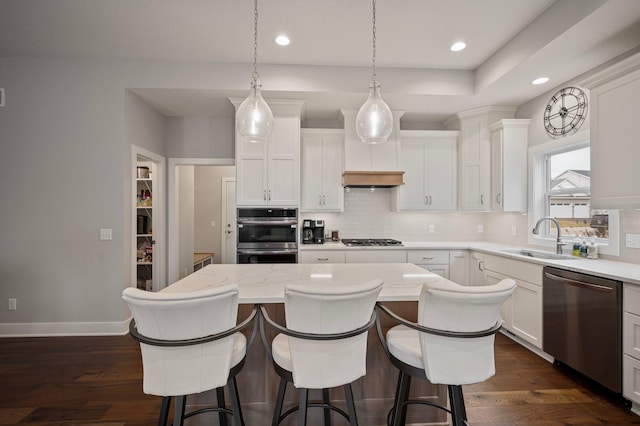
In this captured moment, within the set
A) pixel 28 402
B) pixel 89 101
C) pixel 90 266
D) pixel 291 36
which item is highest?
pixel 291 36

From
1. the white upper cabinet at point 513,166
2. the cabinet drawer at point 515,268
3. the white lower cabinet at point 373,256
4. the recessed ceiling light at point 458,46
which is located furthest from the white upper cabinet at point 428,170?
the recessed ceiling light at point 458,46

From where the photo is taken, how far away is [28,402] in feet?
6.87

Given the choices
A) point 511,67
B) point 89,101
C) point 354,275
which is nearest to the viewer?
point 354,275

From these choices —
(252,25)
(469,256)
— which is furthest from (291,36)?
(469,256)

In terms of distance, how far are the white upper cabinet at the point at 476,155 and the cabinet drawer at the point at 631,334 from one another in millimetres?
2002

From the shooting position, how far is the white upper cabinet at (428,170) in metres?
4.14

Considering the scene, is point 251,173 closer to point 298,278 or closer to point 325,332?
point 298,278

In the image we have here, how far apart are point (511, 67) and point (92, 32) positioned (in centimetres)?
390

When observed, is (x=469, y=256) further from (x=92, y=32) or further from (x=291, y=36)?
(x=92, y=32)

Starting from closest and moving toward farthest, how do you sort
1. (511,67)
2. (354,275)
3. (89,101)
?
1. (354,275)
2. (511,67)
3. (89,101)

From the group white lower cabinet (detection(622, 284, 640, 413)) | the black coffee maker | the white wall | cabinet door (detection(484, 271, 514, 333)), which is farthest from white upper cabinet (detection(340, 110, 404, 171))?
the white wall

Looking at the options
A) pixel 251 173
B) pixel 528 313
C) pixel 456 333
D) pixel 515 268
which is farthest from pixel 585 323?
pixel 251 173

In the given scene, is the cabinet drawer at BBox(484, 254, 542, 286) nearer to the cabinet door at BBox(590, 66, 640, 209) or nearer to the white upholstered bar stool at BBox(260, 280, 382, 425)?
the cabinet door at BBox(590, 66, 640, 209)

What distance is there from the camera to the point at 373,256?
3.67 metres
